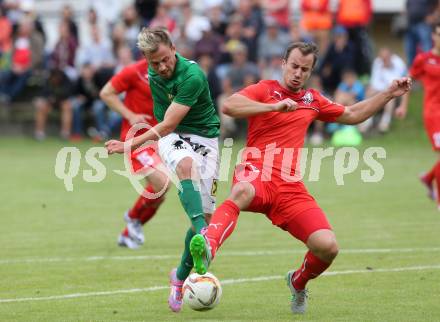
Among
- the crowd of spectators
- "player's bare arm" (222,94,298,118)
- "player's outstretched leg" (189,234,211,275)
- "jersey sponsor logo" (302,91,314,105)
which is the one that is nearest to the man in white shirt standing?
the crowd of spectators

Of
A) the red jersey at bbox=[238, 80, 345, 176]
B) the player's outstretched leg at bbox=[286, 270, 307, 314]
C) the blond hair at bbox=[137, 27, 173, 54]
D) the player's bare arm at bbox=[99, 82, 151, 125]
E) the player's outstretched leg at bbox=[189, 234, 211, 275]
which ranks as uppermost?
the blond hair at bbox=[137, 27, 173, 54]

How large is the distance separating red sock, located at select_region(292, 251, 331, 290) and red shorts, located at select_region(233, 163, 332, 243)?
18cm

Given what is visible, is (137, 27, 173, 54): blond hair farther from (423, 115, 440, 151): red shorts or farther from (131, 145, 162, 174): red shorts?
(423, 115, 440, 151): red shorts

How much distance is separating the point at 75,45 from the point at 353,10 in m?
6.92

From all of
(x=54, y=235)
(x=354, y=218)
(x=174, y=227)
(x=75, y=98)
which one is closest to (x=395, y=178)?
(x=354, y=218)

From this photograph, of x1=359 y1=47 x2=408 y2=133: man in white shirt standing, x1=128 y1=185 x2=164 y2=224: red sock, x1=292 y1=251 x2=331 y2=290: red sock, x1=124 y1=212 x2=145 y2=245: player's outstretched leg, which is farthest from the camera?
x1=359 y1=47 x2=408 y2=133: man in white shirt standing

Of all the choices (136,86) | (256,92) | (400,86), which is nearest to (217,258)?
(136,86)

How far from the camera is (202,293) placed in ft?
25.1

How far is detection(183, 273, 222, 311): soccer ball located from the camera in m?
7.65

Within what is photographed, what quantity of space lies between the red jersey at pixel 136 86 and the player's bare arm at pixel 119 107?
7 cm

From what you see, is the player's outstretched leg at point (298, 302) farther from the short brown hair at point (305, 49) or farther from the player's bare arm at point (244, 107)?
the short brown hair at point (305, 49)

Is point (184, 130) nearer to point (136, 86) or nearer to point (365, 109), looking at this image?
point (365, 109)

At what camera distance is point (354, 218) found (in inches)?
556

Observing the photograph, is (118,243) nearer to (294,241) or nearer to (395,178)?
(294,241)
